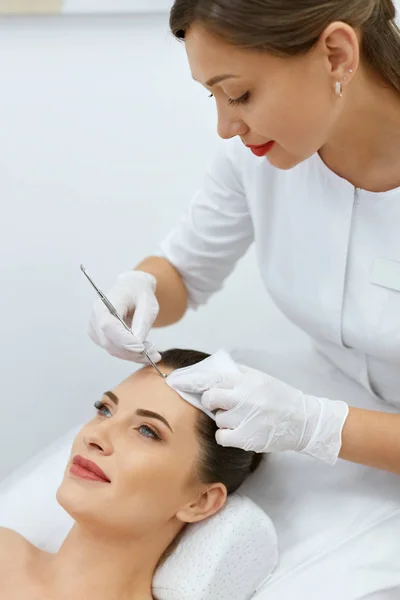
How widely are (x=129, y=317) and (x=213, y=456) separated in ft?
1.16

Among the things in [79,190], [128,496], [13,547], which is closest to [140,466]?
[128,496]

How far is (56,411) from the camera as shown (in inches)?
92.3

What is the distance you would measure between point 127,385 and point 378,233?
0.57 meters

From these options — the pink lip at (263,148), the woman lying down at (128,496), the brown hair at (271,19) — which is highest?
the brown hair at (271,19)

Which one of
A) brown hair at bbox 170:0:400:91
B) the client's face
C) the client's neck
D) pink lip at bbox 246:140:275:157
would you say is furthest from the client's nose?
brown hair at bbox 170:0:400:91

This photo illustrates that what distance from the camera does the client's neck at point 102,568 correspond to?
1430mm

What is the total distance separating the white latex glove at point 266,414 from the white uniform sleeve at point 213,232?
0.43 meters

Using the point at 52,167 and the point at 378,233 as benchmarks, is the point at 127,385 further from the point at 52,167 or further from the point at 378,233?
the point at 52,167

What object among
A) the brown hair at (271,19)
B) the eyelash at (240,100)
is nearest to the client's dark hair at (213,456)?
the eyelash at (240,100)

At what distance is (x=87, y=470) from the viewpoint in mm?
1438

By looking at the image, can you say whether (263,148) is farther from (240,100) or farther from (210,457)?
(210,457)

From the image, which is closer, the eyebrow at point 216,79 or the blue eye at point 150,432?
the eyebrow at point 216,79

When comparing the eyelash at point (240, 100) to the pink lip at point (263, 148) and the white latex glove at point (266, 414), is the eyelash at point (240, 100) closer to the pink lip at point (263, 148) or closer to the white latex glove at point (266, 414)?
the pink lip at point (263, 148)

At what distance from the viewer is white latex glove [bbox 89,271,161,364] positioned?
1525 mm
